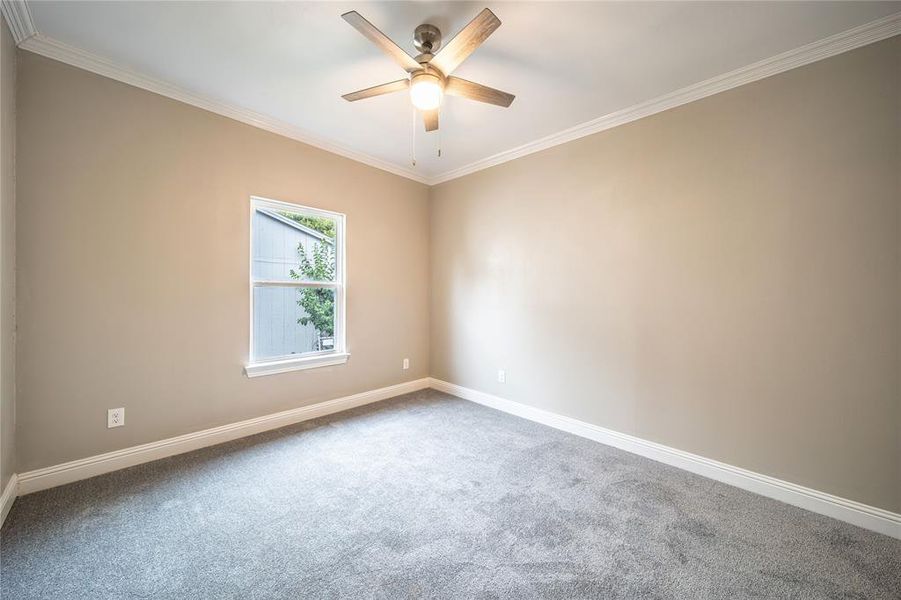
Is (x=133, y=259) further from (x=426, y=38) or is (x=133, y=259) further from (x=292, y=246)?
(x=426, y=38)

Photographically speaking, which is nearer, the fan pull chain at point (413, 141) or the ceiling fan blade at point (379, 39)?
the ceiling fan blade at point (379, 39)

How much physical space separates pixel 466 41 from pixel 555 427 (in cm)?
307

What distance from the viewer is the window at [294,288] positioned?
125 inches

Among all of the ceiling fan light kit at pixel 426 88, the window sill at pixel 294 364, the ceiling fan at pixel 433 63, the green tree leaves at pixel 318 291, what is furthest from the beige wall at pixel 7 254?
the ceiling fan light kit at pixel 426 88

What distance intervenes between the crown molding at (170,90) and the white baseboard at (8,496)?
2553 mm

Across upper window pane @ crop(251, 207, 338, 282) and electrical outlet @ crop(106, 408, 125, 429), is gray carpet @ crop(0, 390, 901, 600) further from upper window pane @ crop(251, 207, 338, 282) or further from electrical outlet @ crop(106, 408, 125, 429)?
upper window pane @ crop(251, 207, 338, 282)

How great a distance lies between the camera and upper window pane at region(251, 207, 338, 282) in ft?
10.5

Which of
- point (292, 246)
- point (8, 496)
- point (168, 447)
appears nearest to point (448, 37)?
point (292, 246)

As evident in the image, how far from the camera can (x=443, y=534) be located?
1.83m

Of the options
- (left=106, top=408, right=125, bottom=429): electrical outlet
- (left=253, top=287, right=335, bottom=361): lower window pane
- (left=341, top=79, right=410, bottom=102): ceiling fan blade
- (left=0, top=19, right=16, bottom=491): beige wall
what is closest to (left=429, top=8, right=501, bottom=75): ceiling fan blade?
(left=341, top=79, right=410, bottom=102): ceiling fan blade

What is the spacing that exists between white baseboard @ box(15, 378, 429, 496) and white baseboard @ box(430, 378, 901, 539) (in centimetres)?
199

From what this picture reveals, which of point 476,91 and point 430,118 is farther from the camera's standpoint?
point 430,118

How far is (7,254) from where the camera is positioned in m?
1.98

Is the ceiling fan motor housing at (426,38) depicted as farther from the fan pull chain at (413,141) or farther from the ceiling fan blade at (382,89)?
the fan pull chain at (413,141)
